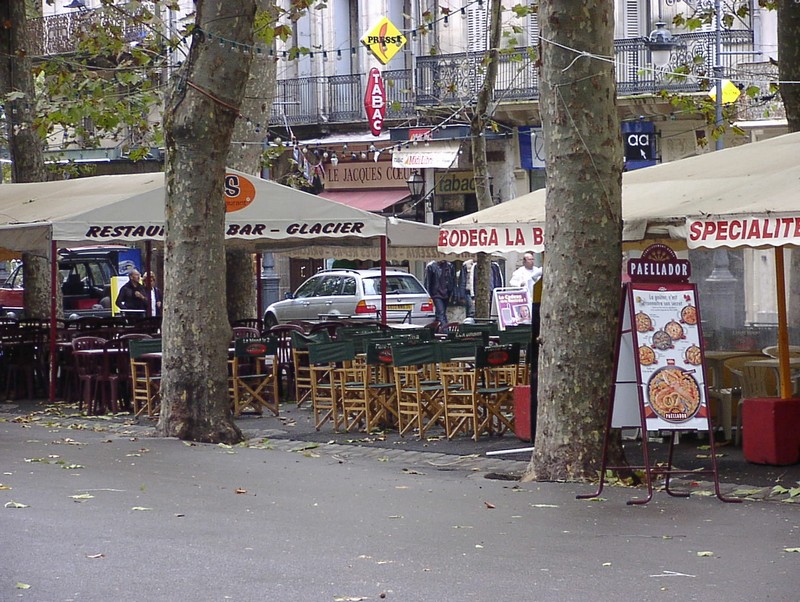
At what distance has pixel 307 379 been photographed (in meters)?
17.5

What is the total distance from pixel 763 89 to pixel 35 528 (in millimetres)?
23656

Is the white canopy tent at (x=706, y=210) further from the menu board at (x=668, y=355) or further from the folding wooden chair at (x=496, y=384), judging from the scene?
the folding wooden chair at (x=496, y=384)

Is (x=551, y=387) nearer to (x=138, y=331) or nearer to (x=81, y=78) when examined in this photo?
(x=138, y=331)

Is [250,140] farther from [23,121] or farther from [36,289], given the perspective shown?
[36,289]

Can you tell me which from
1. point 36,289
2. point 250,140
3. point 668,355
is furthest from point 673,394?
point 36,289

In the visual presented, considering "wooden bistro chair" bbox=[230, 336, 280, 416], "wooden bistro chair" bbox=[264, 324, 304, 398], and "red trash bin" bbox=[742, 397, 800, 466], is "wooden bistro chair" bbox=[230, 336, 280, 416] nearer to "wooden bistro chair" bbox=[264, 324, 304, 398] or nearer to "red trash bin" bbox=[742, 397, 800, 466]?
"wooden bistro chair" bbox=[264, 324, 304, 398]

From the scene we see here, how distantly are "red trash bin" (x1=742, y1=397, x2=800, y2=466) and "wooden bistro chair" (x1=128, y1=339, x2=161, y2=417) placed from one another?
271 inches

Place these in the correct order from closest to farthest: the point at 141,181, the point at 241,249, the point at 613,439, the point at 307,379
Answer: the point at 613,439, the point at 307,379, the point at 141,181, the point at 241,249

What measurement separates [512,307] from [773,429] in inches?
380

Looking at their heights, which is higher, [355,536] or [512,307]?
[512,307]

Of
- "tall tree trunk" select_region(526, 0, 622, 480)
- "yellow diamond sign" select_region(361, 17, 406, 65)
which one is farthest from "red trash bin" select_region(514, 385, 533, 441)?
"yellow diamond sign" select_region(361, 17, 406, 65)

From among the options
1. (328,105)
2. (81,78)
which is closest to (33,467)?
(81,78)

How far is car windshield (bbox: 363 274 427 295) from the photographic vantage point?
3001cm

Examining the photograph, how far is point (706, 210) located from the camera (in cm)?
1141
